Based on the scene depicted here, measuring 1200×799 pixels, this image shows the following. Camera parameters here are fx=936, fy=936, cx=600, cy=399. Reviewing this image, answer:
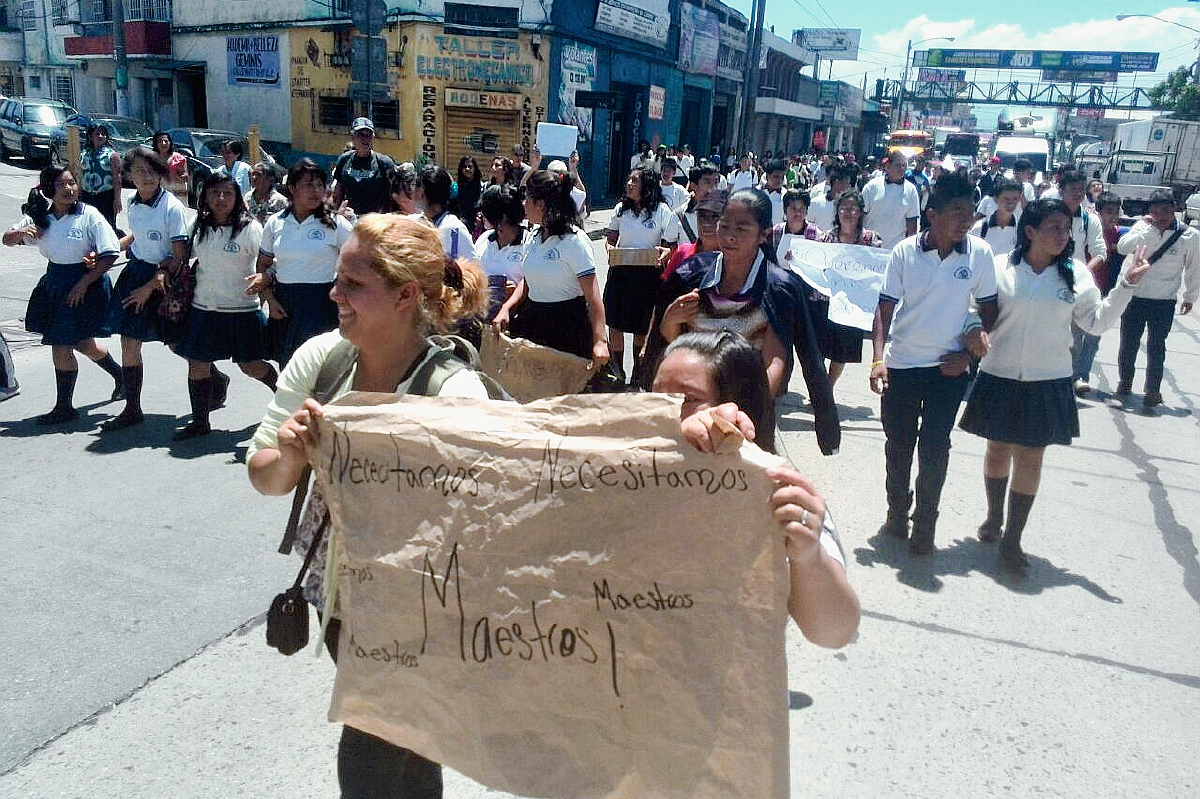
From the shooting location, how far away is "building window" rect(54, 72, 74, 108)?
119 feet

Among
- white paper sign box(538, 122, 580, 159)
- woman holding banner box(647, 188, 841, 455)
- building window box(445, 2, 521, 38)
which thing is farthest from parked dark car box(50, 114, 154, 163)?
woman holding banner box(647, 188, 841, 455)

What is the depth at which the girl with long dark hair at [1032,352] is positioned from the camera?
452cm

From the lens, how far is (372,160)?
9539 millimetres

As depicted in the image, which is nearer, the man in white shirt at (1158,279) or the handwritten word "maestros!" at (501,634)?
the handwritten word "maestros!" at (501,634)

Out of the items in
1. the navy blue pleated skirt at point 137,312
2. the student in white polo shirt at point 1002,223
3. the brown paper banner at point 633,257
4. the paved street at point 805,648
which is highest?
the student in white polo shirt at point 1002,223

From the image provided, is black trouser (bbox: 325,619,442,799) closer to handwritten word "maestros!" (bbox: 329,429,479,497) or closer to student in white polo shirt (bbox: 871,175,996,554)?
handwritten word "maestros!" (bbox: 329,429,479,497)

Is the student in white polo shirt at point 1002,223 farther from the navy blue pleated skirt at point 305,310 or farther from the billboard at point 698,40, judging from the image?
the billboard at point 698,40

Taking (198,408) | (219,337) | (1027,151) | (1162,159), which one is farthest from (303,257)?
(1027,151)

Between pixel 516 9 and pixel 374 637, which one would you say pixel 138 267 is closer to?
pixel 374 637

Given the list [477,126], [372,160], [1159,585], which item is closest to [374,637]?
[1159,585]

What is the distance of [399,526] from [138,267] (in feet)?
17.0

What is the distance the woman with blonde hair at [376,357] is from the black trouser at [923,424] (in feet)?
10.3

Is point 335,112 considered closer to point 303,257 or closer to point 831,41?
point 303,257

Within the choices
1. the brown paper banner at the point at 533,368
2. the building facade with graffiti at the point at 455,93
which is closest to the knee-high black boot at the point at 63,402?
the brown paper banner at the point at 533,368
